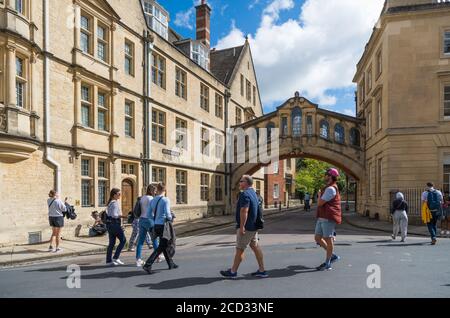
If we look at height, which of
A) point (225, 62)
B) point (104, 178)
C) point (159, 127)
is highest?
point (225, 62)

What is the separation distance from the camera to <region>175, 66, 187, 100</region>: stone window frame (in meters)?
22.5

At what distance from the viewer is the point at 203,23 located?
29.6 meters

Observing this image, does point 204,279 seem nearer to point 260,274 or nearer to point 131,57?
point 260,274

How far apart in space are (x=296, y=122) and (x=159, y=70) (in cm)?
1136

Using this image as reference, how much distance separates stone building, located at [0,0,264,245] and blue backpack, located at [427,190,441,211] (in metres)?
12.6

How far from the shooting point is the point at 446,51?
18625 mm

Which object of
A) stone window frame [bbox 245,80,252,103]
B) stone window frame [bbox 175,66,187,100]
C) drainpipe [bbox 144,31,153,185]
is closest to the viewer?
drainpipe [bbox 144,31,153,185]

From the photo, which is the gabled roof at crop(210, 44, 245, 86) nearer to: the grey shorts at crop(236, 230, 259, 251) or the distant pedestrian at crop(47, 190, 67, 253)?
the distant pedestrian at crop(47, 190, 67, 253)

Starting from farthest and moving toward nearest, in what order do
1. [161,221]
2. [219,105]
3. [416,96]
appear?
[219,105]
[416,96]
[161,221]

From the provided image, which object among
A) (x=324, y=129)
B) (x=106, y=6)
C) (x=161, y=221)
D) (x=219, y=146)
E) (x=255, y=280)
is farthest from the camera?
(x=219, y=146)

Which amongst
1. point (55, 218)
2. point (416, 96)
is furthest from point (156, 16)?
point (416, 96)

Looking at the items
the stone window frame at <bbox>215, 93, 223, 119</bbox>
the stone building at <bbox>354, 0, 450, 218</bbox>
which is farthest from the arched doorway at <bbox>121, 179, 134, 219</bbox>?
the stone building at <bbox>354, 0, 450, 218</bbox>

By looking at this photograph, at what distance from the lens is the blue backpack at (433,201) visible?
36.1 ft

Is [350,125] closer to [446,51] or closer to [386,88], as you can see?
[386,88]
